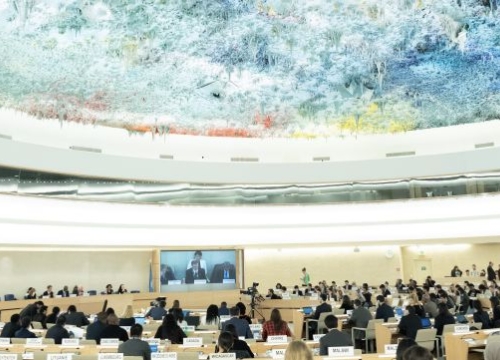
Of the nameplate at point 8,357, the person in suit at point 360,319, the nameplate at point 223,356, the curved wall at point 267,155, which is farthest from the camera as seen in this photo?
the curved wall at point 267,155

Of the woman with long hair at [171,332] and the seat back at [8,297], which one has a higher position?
the seat back at [8,297]

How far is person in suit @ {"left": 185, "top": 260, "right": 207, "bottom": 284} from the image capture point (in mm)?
20469

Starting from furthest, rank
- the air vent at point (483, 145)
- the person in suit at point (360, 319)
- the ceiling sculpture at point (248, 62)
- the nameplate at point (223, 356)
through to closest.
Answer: the air vent at point (483, 145) < the person in suit at point (360, 319) < the ceiling sculpture at point (248, 62) < the nameplate at point (223, 356)

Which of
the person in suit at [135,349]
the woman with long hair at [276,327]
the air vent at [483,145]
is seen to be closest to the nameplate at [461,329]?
the woman with long hair at [276,327]

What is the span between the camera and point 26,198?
13875mm

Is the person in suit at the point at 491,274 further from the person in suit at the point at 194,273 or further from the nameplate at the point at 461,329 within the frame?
the nameplate at the point at 461,329

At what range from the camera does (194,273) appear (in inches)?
809

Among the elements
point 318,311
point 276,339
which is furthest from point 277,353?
point 318,311

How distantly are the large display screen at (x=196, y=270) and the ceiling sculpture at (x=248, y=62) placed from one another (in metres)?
6.44

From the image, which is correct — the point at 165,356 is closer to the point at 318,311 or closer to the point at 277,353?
the point at 277,353

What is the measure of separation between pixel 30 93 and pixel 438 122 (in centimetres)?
1171

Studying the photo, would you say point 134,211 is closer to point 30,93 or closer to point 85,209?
point 85,209

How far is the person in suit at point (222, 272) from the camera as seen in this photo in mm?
20891

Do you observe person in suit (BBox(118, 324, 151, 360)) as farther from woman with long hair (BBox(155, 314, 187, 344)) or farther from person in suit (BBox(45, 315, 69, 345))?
person in suit (BBox(45, 315, 69, 345))
